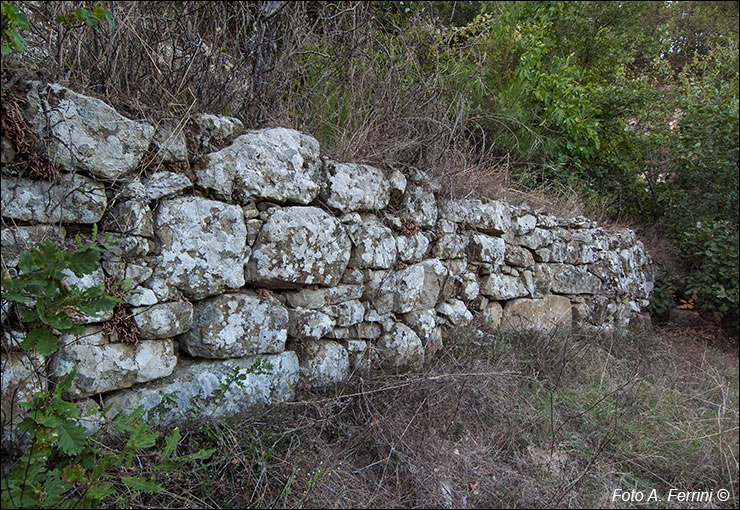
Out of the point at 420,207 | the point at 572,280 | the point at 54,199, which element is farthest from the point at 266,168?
the point at 572,280

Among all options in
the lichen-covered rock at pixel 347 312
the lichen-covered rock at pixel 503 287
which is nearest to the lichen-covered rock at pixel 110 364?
the lichen-covered rock at pixel 347 312

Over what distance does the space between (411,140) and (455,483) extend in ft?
7.27

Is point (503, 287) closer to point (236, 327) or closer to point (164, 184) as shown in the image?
point (236, 327)

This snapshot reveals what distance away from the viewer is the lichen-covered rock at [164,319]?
213cm

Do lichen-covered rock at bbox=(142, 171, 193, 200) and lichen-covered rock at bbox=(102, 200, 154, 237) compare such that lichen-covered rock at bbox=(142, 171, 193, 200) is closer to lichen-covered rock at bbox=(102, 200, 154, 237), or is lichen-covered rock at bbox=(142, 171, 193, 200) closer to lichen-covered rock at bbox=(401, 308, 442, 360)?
lichen-covered rock at bbox=(102, 200, 154, 237)

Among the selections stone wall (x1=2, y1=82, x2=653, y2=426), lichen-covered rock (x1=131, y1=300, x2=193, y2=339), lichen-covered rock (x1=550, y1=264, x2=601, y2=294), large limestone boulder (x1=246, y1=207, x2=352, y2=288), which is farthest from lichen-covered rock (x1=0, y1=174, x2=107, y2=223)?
lichen-covered rock (x1=550, y1=264, x2=601, y2=294)

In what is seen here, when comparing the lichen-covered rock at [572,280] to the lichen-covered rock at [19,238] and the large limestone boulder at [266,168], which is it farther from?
the lichen-covered rock at [19,238]

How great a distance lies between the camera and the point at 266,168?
8.45 feet

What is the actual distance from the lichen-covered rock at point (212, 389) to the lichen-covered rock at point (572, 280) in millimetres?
2966

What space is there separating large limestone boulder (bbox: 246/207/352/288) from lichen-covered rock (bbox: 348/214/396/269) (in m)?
0.11

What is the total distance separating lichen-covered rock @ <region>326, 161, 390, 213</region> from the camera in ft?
9.53

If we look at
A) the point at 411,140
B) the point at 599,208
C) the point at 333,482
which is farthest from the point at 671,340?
the point at 333,482

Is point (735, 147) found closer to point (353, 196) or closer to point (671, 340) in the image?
point (671, 340)

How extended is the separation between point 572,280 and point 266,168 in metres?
3.40
